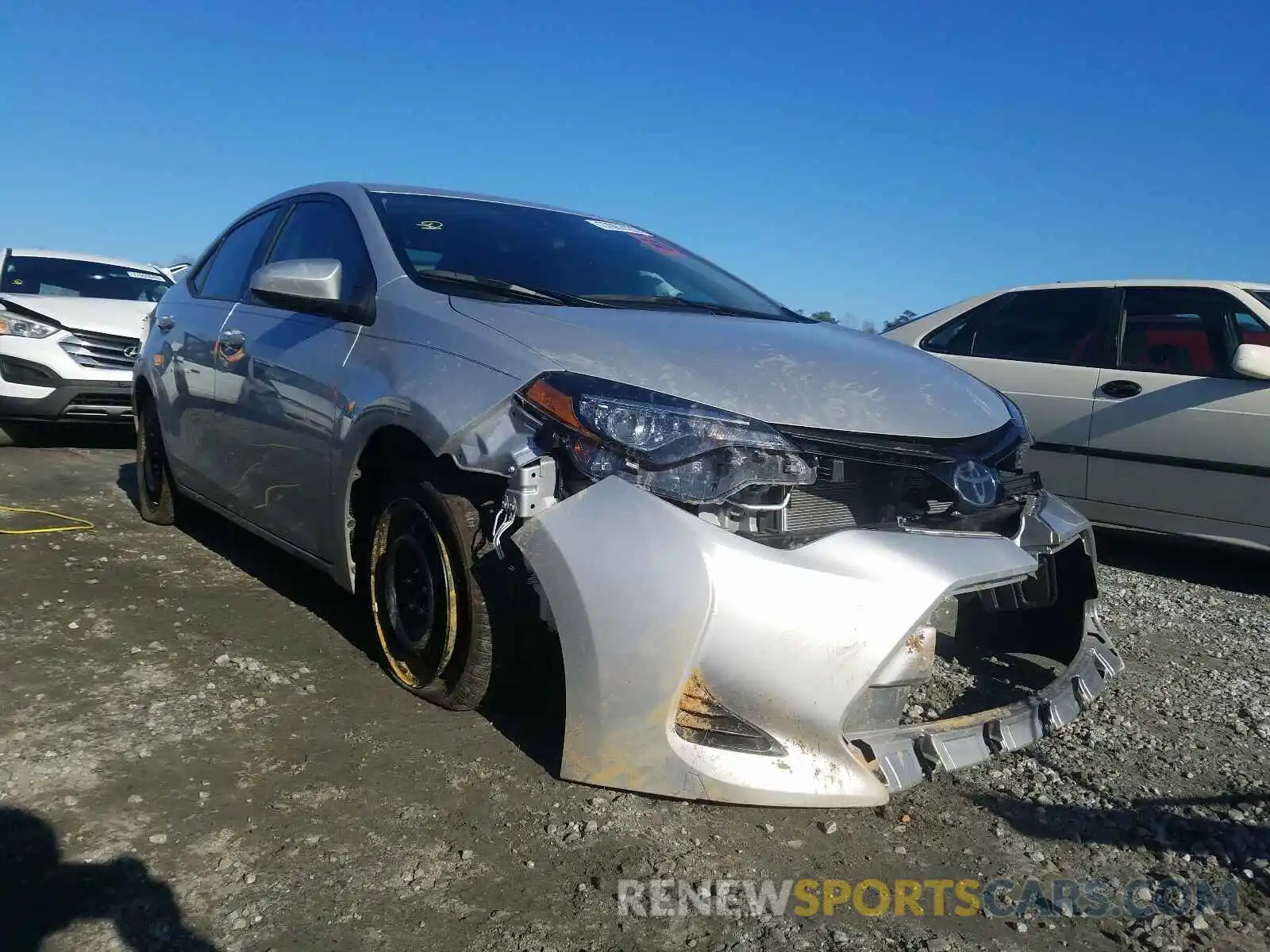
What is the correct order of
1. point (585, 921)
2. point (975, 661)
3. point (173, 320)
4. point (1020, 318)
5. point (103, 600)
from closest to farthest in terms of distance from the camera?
point (585, 921) → point (975, 661) → point (103, 600) → point (173, 320) → point (1020, 318)

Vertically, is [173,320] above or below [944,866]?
above

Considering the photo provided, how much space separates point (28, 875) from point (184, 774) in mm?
496

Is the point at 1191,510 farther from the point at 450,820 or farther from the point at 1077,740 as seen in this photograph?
the point at 450,820

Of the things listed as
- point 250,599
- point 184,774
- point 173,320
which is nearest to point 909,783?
point 184,774

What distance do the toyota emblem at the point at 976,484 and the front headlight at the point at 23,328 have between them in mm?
7215

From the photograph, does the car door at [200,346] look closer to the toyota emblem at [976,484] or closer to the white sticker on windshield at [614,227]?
the white sticker on windshield at [614,227]

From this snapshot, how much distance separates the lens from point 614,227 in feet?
13.7

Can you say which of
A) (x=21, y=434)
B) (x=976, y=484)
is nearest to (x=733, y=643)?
(x=976, y=484)

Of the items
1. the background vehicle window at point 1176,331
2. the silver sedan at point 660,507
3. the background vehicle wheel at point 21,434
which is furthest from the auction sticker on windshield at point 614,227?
the background vehicle wheel at point 21,434

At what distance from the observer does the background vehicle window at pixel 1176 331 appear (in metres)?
5.06

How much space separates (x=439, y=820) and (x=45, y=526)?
12.0ft

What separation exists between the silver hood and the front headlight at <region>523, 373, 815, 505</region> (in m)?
0.06

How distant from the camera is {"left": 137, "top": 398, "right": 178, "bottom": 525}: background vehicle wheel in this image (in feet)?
16.7

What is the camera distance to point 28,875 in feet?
6.84
